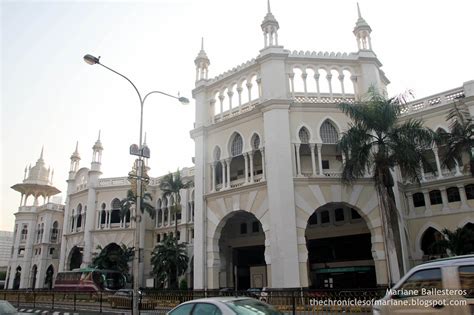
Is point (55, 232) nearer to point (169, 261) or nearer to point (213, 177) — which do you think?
point (169, 261)

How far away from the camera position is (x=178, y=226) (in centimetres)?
3869

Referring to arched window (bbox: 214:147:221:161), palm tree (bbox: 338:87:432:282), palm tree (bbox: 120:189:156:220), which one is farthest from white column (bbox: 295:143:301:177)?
palm tree (bbox: 120:189:156:220)

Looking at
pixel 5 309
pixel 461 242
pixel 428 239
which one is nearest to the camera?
pixel 5 309

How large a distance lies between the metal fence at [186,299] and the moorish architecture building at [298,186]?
5.51m

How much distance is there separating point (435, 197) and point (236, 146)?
41.9 feet

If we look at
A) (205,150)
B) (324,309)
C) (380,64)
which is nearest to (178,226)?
(205,150)

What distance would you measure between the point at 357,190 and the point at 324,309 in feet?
31.6

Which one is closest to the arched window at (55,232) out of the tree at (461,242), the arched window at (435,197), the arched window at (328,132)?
the arched window at (328,132)

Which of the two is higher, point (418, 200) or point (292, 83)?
point (292, 83)

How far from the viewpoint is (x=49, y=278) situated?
49312 millimetres

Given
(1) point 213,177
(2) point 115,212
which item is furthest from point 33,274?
(1) point 213,177

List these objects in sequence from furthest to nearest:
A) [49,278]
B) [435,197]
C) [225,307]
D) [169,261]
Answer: [49,278] < [169,261] < [435,197] < [225,307]

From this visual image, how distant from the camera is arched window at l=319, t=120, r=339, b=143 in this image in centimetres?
2245

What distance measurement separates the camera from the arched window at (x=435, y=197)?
23578 millimetres
